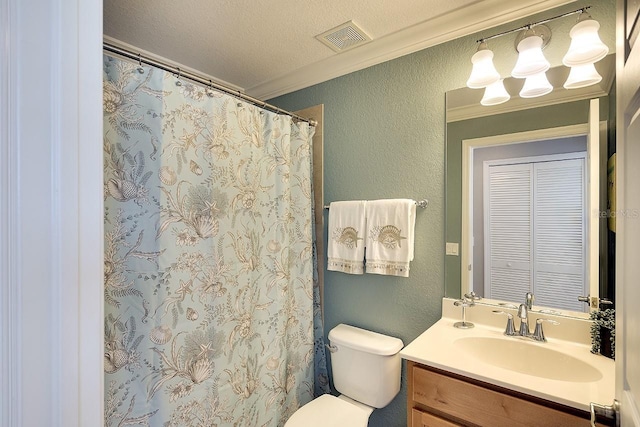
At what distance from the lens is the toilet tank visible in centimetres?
159

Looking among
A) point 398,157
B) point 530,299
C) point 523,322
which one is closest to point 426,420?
point 523,322

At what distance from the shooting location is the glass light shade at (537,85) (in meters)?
1.32

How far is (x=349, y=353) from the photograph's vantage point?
1.70 m

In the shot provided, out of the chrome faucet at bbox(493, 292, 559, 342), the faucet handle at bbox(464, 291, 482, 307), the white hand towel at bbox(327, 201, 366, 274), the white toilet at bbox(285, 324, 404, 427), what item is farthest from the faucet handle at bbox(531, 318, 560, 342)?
the white hand towel at bbox(327, 201, 366, 274)

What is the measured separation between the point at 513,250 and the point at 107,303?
1.69 metres

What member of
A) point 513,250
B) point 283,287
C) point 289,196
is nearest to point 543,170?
point 513,250

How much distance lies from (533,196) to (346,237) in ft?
3.08

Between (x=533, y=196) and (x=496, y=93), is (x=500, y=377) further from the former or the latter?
(x=496, y=93)

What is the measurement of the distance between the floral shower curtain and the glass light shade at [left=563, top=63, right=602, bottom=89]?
133 cm

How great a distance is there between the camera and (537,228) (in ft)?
4.51

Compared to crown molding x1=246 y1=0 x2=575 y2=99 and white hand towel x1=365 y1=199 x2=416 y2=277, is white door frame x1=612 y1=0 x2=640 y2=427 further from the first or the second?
white hand towel x1=365 y1=199 x2=416 y2=277

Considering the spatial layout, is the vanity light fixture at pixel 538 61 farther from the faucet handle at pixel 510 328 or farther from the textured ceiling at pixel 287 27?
the faucet handle at pixel 510 328

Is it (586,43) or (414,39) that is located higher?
(414,39)

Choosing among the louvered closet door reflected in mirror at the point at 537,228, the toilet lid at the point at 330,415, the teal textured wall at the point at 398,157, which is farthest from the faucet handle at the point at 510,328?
the toilet lid at the point at 330,415
